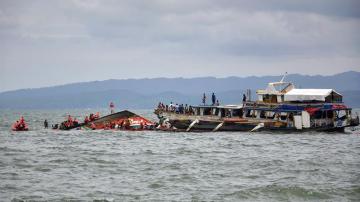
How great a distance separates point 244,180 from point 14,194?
11.4 meters

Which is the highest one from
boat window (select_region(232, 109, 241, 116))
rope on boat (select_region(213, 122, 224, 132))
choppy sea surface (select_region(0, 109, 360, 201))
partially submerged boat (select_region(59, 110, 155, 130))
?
boat window (select_region(232, 109, 241, 116))

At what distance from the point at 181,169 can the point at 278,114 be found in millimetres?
29827

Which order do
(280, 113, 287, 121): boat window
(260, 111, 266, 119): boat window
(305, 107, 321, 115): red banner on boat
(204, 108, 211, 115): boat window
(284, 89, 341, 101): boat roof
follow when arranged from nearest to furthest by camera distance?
(305, 107, 321, 115): red banner on boat
(280, 113, 287, 121): boat window
(284, 89, 341, 101): boat roof
(260, 111, 266, 119): boat window
(204, 108, 211, 115): boat window

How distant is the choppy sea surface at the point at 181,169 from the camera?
2906 centimetres

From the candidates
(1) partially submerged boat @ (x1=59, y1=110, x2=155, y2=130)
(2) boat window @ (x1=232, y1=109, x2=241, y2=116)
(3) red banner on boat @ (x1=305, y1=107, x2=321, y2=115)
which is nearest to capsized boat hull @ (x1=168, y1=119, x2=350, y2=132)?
(3) red banner on boat @ (x1=305, y1=107, x2=321, y2=115)

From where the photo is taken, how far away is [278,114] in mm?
65312

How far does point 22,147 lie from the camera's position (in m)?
51.2

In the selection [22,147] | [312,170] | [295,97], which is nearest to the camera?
[312,170]

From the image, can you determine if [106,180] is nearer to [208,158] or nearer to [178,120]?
[208,158]

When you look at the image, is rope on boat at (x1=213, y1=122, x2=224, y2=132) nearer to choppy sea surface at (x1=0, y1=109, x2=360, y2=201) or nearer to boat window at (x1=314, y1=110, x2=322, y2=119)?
choppy sea surface at (x1=0, y1=109, x2=360, y2=201)

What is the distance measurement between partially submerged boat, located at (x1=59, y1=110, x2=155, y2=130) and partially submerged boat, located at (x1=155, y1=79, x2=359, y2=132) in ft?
Result: 10.1

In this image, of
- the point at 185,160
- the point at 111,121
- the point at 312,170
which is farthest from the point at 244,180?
the point at 111,121

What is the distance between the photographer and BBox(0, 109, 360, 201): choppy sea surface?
29.1 m

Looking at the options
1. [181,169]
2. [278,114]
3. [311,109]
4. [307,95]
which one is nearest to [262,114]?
[278,114]
